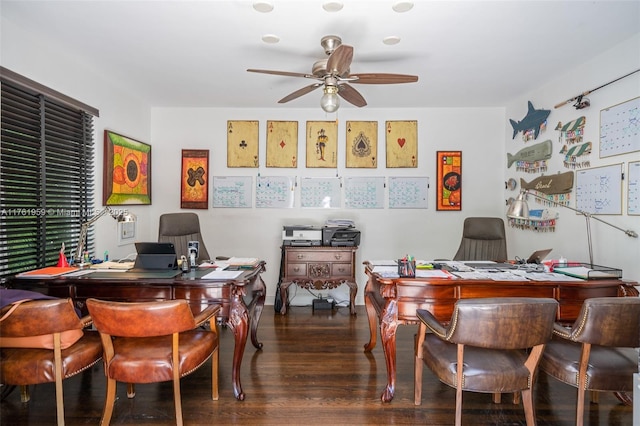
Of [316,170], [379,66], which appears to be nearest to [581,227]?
[379,66]

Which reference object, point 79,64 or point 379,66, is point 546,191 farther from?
point 79,64

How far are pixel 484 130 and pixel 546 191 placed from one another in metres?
1.26

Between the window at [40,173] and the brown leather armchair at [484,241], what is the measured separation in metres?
3.63

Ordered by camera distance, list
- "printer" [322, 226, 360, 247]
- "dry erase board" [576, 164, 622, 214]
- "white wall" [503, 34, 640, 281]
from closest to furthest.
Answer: "white wall" [503, 34, 640, 281] < "dry erase board" [576, 164, 622, 214] < "printer" [322, 226, 360, 247]

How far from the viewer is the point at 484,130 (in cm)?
453

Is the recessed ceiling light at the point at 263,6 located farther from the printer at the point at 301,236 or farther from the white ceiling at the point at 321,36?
the printer at the point at 301,236

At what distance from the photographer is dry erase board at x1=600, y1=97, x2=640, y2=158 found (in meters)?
2.64

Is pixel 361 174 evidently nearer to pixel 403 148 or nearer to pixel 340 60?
pixel 403 148

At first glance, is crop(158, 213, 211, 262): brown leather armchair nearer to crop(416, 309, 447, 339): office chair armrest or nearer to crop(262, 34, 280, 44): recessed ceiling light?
crop(262, 34, 280, 44): recessed ceiling light

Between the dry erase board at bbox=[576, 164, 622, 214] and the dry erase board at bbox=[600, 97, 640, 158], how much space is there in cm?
14

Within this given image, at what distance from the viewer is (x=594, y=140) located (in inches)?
119

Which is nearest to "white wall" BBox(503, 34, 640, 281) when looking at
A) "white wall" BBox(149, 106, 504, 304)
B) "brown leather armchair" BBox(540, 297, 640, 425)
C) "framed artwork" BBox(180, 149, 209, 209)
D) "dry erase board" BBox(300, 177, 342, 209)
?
"white wall" BBox(149, 106, 504, 304)

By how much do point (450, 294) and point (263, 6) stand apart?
2180 mm

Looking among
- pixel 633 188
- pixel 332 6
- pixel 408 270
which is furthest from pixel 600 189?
pixel 332 6
